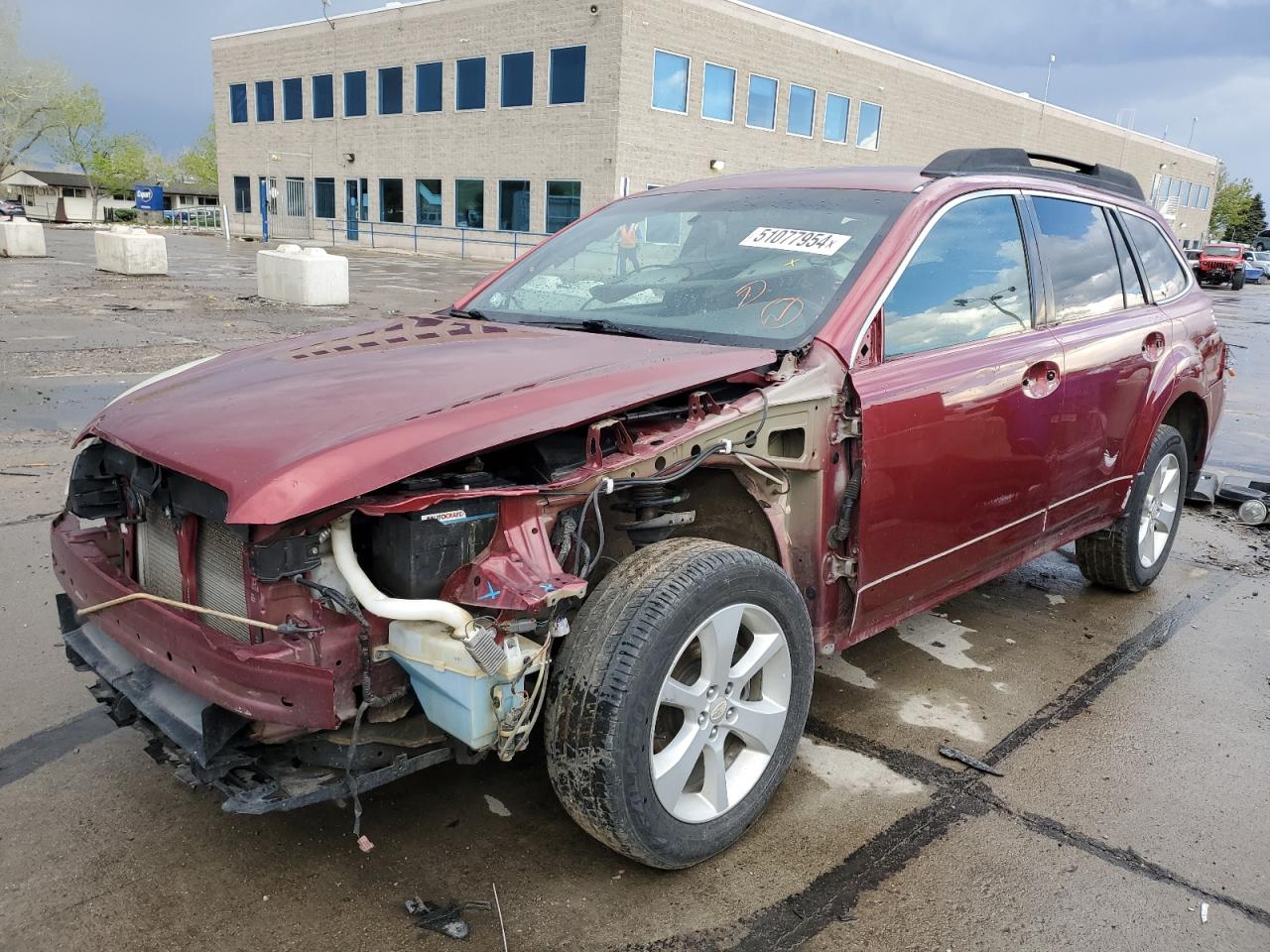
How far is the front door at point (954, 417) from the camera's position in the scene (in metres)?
3.02

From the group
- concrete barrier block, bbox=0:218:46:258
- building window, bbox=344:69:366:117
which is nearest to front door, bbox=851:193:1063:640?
concrete barrier block, bbox=0:218:46:258

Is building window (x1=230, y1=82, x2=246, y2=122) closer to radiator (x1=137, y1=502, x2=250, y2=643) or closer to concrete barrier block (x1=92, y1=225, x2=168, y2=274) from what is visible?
concrete barrier block (x1=92, y1=225, x2=168, y2=274)

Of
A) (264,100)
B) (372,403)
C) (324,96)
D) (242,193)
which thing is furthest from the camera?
(242,193)

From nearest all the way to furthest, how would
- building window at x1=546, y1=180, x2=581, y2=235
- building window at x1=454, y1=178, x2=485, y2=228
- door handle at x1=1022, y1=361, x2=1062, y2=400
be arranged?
door handle at x1=1022, y1=361, x2=1062, y2=400 < building window at x1=546, y1=180, x2=581, y2=235 < building window at x1=454, y1=178, x2=485, y2=228

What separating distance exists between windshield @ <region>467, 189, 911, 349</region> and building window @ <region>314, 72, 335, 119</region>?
1569 inches

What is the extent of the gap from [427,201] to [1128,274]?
34997 millimetres

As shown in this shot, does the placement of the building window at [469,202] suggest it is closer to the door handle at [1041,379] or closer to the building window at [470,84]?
the building window at [470,84]

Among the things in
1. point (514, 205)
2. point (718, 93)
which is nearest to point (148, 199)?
point (514, 205)

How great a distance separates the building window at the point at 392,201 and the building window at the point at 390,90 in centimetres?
258

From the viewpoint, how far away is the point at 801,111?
118 feet

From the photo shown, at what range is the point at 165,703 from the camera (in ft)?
7.90

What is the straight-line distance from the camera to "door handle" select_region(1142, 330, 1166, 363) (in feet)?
14.2

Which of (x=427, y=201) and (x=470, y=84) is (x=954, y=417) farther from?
(x=427, y=201)

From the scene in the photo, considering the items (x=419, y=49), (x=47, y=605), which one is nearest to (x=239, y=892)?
(x=47, y=605)
